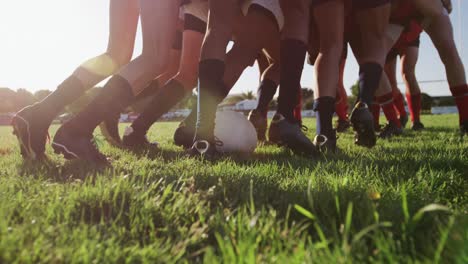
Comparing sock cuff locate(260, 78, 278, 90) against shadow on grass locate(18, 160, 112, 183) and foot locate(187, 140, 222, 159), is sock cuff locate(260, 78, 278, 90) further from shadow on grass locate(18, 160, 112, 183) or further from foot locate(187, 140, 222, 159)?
shadow on grass locate(18, 160, 112, 183)

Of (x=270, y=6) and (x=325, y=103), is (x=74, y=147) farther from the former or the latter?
(x=325, y=103)

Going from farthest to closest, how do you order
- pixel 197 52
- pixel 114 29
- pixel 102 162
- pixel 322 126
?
pixel 197 52 < pixel 322 126 < pixel 114 29 < pixel 102 162

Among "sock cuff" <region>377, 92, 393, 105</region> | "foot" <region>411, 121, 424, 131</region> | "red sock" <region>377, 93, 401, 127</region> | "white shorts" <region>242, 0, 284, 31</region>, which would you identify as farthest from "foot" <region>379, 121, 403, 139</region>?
"white shorts" <region>242, 0, 284, 31</region>

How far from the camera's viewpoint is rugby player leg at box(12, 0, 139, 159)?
2844 millimetres

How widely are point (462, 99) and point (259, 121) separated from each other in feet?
9.46

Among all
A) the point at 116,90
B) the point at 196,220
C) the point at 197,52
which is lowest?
the point at 196,220

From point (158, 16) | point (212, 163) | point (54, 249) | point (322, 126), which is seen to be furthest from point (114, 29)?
point (54, 249)

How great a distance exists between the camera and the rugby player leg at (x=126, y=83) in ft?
9.02

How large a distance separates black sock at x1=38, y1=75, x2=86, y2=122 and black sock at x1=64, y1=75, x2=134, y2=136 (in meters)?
0.23

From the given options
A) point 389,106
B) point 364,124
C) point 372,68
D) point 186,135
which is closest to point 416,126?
point 389,106

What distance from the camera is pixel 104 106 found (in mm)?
2885

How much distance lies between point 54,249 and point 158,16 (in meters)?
2.35

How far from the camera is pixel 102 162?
108 inches

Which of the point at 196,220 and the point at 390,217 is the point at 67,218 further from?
the point at 390,217
